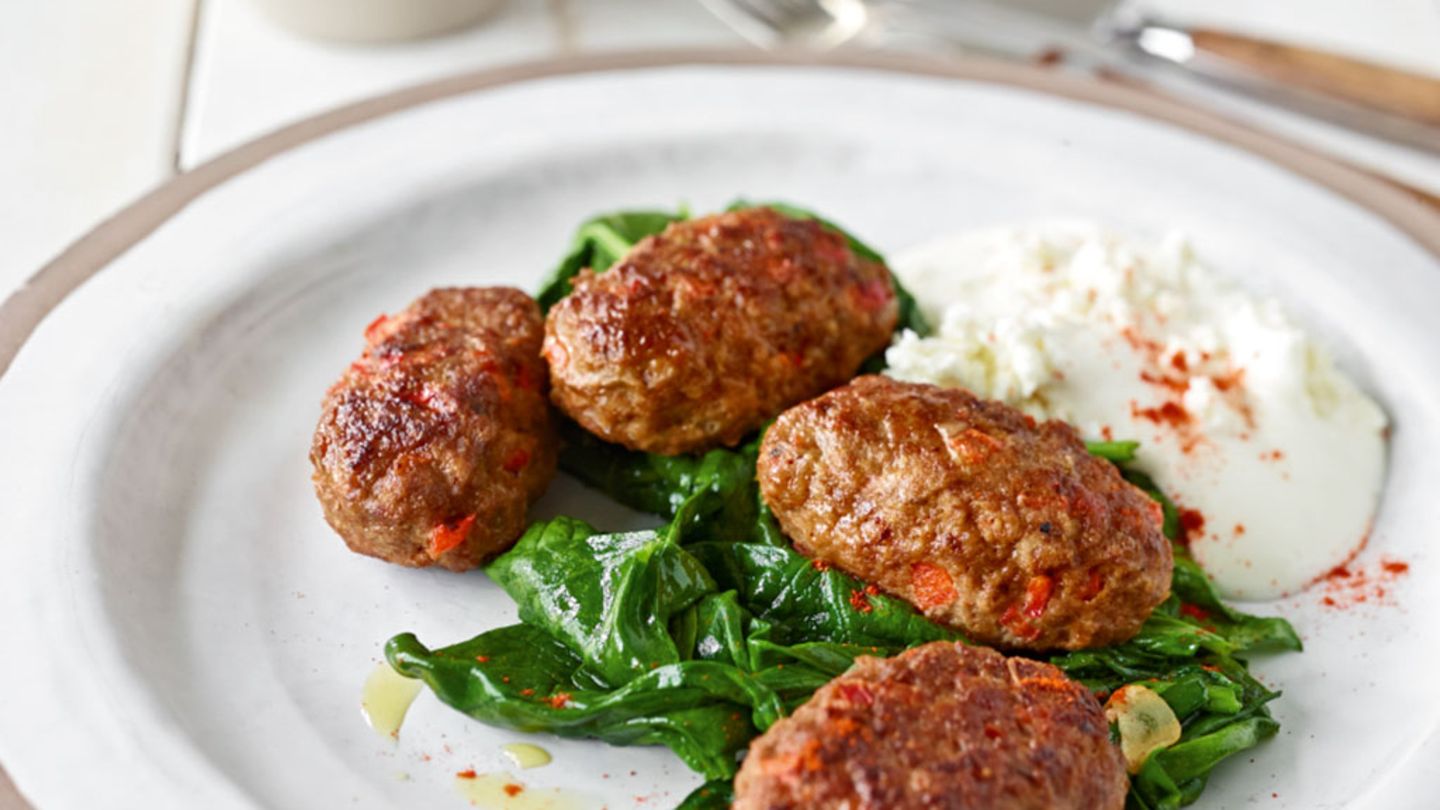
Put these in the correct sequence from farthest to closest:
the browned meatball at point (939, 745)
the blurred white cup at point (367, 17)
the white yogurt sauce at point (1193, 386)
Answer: the blurred white cup at point (367, 17), the white yogurt sauce at point (1193, 386), the browned meatball at point (939, 745)

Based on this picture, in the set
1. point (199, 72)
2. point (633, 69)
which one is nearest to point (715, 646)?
point (633, 69)

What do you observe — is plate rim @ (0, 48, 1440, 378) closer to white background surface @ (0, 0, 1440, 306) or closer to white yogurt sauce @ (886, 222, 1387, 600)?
white background surface @ (0, 0, 1440, 306)

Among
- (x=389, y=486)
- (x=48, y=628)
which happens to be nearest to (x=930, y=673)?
(x=389, y=486)

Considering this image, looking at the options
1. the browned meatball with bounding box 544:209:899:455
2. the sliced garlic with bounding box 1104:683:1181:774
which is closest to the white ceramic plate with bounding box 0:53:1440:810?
the sliced garlic with bounding box 1104:683:1181:774

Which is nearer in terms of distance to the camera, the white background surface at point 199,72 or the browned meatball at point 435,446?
the browned meatball at point 435,446

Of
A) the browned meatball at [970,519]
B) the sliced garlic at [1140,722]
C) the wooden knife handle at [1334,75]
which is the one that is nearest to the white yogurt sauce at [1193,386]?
the browned meatball at [970,519]

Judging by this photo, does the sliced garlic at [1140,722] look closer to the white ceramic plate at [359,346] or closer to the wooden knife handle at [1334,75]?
the white ceramic plate at [359,346]

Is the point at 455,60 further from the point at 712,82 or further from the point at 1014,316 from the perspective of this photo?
the point at 1014,316
